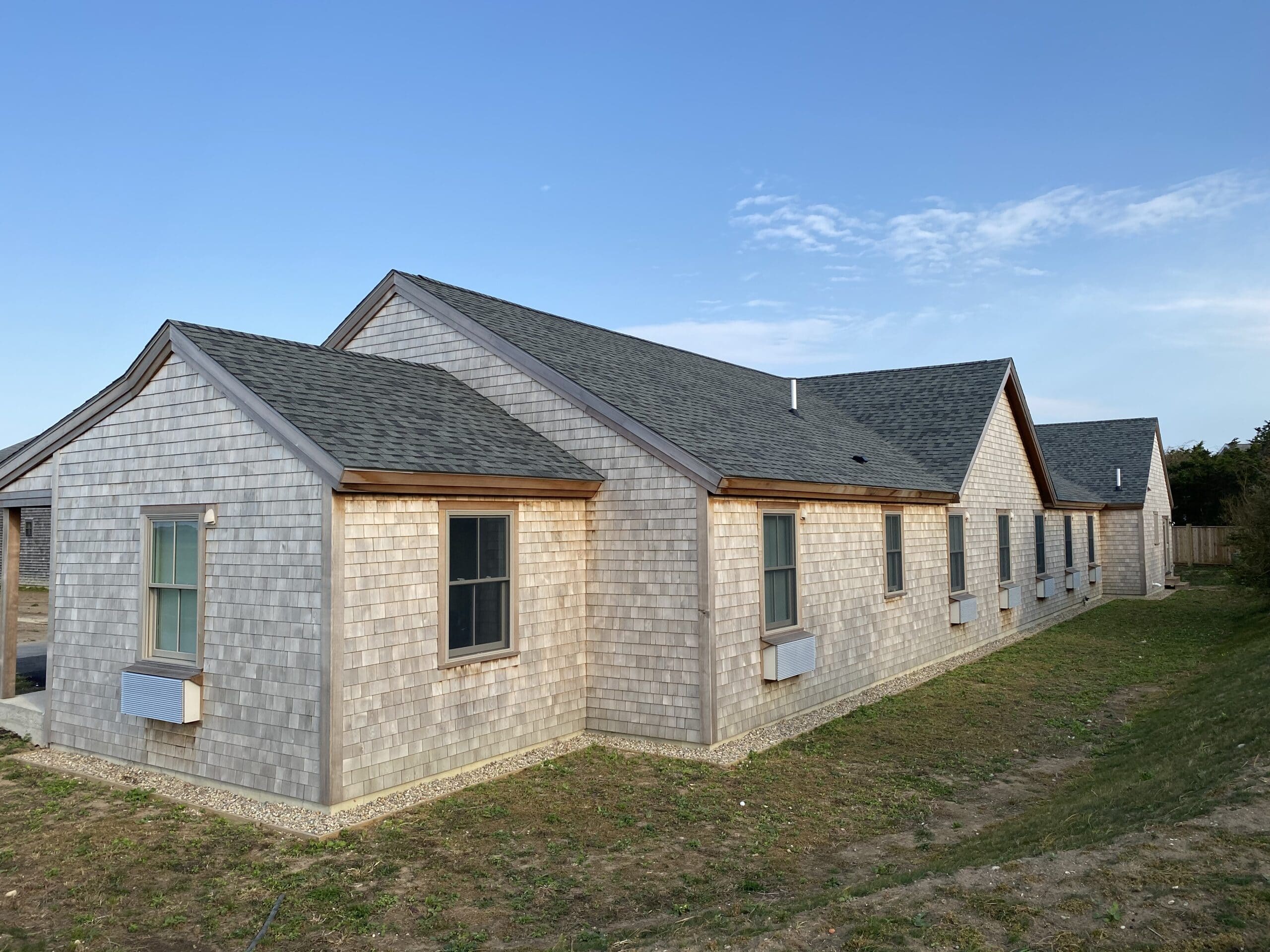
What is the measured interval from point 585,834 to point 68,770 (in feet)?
18.1

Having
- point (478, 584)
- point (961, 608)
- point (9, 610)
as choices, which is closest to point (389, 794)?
point (478, 584)

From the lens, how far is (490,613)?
8.76 meters

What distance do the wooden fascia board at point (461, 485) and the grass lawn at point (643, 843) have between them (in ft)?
8.99

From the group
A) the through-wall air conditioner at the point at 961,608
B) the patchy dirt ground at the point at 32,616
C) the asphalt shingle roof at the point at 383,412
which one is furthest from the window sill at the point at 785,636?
the patchy dirt ground at the point at 32,616

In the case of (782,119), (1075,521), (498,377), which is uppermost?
(782,119)

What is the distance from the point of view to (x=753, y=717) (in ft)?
32.7

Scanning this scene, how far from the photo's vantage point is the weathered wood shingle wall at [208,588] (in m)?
7.36

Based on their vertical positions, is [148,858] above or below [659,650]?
below

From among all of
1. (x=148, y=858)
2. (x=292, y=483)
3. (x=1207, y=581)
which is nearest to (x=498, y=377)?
(x=292, y=483)

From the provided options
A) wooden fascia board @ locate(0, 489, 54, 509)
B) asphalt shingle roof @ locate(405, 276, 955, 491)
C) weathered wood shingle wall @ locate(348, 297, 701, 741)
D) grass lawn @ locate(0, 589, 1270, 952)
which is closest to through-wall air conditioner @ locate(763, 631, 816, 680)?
grass lawn @ locate(0, 589, 1270, 952)

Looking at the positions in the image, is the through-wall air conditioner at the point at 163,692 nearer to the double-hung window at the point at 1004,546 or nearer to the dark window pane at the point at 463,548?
the dark window pane at the point at 463,548

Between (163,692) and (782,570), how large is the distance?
6770 mm

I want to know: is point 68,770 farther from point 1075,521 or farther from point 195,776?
point 1075,521

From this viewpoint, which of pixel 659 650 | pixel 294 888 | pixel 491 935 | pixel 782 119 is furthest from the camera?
pixel 782 119
